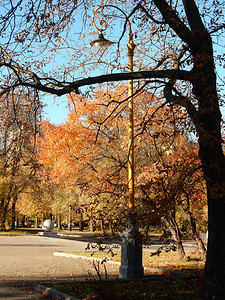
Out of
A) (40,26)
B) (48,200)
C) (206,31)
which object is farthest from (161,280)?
(48,200)

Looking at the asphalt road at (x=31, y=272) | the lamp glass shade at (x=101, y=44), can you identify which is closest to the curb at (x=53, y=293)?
the asphalt road at (x=31, y=272)

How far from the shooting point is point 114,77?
7.59 metres

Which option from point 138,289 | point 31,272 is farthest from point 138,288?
point 31,272

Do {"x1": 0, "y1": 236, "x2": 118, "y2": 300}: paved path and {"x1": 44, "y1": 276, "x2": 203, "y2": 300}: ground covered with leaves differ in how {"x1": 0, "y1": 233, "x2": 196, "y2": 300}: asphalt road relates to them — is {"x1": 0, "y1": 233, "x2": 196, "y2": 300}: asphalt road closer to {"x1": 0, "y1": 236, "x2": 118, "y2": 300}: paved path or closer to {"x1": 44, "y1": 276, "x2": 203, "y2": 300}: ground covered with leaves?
{"x1": 0, "y1": 236, "x2": 118, "y2": 300}: paved path

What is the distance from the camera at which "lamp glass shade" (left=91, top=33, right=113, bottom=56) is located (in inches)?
397

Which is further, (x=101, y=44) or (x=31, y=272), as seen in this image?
(x=31, y=272)

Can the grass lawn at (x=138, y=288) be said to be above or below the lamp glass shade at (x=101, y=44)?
below

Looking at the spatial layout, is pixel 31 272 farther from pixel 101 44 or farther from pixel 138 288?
pixel 101 44

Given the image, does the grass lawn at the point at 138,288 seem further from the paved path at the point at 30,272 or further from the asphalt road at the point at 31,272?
the paved path at the point at 30,272

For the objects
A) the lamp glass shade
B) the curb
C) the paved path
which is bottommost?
the paved path

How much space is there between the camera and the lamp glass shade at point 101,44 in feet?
33.1

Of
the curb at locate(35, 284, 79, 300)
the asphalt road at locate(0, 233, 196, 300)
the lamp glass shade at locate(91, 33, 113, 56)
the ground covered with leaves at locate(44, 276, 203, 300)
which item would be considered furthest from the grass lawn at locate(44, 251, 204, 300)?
the lamp glass shade at locate(91, 33, 113, 56)

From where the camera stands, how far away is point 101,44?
10109 millimetres

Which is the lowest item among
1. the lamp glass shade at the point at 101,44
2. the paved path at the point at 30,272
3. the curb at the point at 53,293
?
the paved path at the point at 30,272
